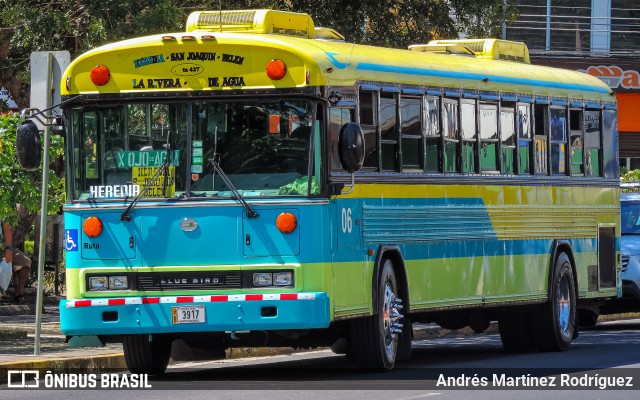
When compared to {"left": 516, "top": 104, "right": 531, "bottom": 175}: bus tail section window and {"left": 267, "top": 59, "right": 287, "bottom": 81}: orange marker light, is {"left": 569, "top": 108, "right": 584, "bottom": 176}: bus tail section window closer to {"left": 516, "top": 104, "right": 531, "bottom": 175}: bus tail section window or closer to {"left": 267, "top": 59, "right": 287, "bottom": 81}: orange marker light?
{"left": 516, "top": 104, "right": 531, "bottom": 175}: bus tail section window

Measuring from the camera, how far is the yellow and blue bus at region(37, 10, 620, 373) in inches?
559

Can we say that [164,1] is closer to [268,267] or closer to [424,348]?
[424,348]

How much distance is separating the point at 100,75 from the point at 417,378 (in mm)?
3975

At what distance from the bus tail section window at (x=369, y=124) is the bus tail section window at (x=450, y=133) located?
5.12 feet

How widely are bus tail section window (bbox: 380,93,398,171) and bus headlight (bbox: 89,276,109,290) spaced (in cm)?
294

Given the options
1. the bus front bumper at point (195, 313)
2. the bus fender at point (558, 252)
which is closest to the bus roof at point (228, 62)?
the bus front bumper at point (195, 313)

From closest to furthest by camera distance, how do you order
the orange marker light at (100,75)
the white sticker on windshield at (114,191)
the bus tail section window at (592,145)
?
the white sticker on windshield at (114,191)
the orange marker light at (100,75)
the bus tail section window at (592,145)

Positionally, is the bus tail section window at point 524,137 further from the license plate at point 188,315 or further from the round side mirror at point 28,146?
the round side mirror at point 28,146

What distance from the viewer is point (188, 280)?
14312 mm

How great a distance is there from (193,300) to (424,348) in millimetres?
6433

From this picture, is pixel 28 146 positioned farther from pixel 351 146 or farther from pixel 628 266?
pixel 628 266

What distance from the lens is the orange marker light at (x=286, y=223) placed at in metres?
14.1

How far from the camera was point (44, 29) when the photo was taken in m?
21.5

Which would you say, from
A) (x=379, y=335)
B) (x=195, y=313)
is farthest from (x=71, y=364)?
(x=379, y=335)
